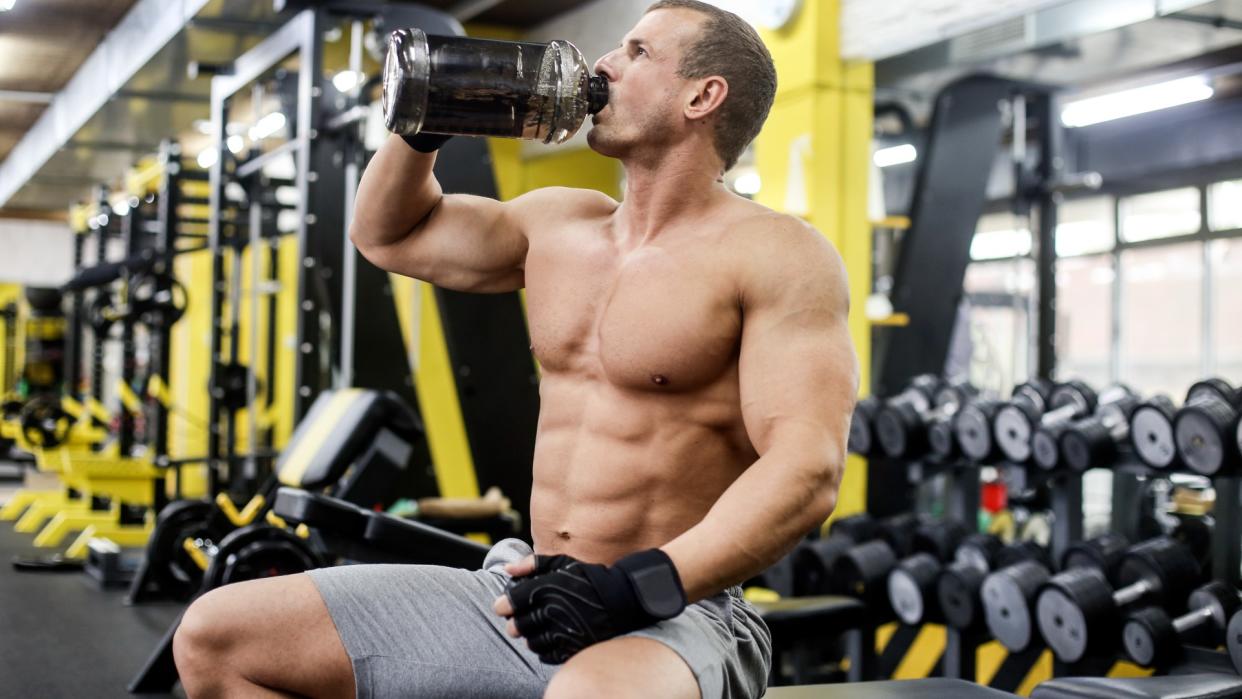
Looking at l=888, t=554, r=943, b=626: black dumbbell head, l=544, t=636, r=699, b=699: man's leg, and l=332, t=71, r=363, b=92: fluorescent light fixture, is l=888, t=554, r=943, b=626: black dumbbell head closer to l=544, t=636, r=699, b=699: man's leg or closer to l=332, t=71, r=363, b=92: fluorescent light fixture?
l=544, t=636, r=699, b=699: man's leg

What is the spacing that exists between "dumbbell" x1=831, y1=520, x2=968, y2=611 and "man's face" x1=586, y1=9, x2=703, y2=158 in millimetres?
2863

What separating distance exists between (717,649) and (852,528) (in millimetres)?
3240

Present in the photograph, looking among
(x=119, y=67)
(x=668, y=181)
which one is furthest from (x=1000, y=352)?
(x=668, y=181)

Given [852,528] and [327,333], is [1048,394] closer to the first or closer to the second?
[852,528]

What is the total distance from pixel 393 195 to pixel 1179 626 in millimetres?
2784

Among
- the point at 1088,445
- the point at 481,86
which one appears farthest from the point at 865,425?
the point at 481,86

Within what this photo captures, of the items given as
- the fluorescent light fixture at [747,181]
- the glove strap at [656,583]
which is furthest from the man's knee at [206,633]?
the fluorescent light fixture at [747,181]

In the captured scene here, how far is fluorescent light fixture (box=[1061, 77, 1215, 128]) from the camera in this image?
589cm

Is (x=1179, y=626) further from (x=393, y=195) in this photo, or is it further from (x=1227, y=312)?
(x=1227, y=312)

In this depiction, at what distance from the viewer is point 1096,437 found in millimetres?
3744

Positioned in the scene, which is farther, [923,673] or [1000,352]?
[1000,352]

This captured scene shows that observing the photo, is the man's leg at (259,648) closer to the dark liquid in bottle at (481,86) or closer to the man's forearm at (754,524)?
the man's forearm at (754,524)

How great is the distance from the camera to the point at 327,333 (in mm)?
5250

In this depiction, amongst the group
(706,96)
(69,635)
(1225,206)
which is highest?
(1225,206)
